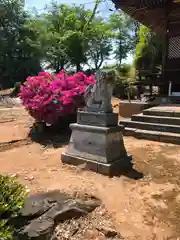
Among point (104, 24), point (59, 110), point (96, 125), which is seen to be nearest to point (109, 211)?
point (96, 125)

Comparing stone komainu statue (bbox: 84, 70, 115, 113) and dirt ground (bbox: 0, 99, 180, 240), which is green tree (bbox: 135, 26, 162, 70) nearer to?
dirt ground (bbox: 0, 99, 180, 240)

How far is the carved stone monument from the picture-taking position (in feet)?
12.7

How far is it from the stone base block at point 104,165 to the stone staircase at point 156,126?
1.86 metres

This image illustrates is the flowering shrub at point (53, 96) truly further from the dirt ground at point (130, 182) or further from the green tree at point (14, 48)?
the green tree at point (14, 48)

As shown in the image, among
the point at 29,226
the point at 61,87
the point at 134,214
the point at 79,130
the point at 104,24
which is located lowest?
the point at 134,214

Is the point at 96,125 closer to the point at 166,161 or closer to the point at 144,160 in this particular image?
the point at 144,160

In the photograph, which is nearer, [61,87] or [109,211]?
[109,211]

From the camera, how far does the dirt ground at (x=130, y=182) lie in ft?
8.45

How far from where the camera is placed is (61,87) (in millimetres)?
6336

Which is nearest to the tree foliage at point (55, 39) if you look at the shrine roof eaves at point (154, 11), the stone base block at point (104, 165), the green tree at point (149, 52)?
the green tree at point (149, 52)

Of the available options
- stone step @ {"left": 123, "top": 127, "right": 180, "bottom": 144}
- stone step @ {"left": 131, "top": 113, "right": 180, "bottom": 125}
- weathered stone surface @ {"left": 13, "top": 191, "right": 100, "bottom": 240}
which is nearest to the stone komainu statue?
weathered stone surface @ {"left": 13, "top": 191, "right": 100, "bottom": 240}

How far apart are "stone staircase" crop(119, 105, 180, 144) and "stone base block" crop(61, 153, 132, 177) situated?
1.86m

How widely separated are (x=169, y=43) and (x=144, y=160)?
661cm

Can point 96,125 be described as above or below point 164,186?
above
